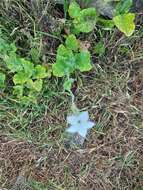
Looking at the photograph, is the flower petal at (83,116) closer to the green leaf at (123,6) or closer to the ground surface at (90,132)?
the ground surface at (90,132)

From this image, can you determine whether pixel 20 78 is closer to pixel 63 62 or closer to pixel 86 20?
pixel 63 62

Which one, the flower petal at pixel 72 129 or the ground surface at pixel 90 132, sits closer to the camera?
the flower petal at pixel 72 129

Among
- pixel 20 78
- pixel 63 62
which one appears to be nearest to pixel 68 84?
pixel 63 62

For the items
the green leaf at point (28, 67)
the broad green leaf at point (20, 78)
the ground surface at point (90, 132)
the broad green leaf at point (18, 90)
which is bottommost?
the ground surface at point (90, 132)

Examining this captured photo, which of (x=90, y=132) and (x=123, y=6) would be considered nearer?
(x=123, y=6)

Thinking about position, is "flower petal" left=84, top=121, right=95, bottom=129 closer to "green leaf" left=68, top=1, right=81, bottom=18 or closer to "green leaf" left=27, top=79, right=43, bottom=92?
"green leaf" left=27, top=79, right=43, bottom=92

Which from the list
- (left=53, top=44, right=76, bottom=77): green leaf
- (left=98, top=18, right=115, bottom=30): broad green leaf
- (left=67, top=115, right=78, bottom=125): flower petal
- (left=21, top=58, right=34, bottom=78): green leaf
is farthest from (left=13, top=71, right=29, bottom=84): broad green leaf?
(left=98, top=18, right=115, bottom=30): broad green leaf

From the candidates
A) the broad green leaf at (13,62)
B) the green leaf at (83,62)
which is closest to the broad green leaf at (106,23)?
the green leaf at (83,62)
